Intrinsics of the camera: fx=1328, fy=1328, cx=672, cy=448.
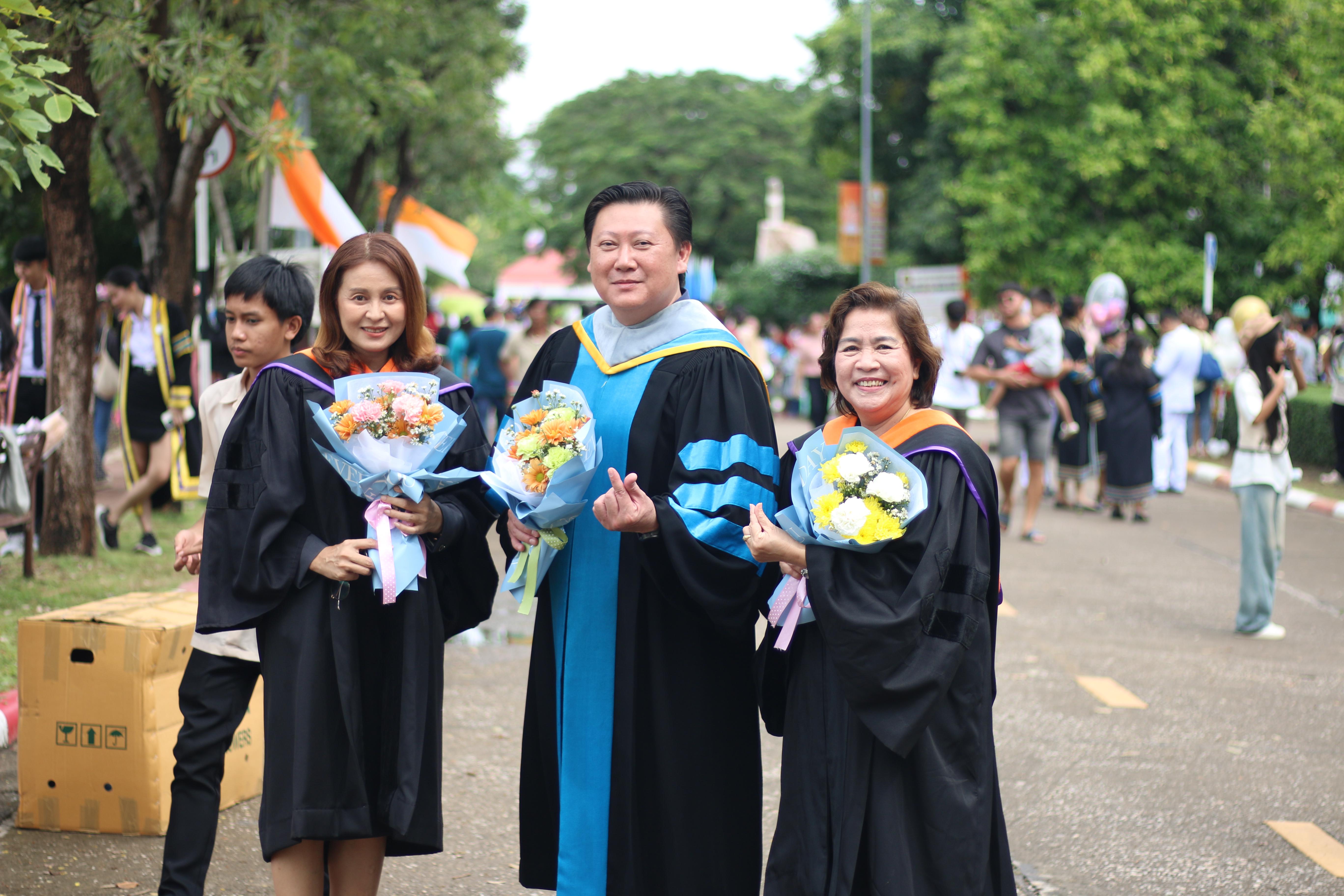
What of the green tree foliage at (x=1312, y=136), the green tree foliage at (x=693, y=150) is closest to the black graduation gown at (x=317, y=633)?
the green tree foliage at (x=1312, y=136)

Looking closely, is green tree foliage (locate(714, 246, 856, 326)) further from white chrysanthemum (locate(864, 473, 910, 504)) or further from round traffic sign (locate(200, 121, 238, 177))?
white chrysanthemum (locate(864, 473, 910, 504))

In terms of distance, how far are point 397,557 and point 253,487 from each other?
0.44 metres

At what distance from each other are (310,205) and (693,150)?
122 ft

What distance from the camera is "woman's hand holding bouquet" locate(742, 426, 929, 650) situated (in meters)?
2.93

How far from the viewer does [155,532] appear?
399 inches

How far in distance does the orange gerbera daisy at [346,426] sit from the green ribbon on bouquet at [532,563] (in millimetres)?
523

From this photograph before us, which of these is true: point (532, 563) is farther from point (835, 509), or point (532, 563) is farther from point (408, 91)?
point (408, 91)

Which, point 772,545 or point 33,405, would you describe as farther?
point 33,405

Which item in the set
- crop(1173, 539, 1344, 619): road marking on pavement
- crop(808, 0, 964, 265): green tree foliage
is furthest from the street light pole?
crop(1173, 539, 1344, 619): road marking on pavement

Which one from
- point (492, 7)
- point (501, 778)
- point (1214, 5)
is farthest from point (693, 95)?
point (501, 778)

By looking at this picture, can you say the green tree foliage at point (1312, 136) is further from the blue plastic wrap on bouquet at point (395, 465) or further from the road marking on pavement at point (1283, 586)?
the blue plastic wrap on bouquet at point (395, 465)

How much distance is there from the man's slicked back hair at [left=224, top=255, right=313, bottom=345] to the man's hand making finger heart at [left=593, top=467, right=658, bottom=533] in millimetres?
1379

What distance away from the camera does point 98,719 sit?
4.30 m

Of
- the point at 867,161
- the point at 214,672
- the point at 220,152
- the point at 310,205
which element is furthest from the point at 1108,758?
the point at 867,161
